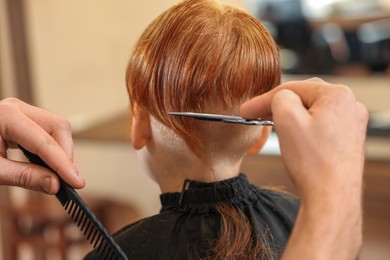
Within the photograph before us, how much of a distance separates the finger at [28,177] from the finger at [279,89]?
0.24m

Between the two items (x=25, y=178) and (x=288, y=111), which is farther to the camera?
(x=25, y=178)

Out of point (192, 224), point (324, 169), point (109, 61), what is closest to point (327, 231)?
point (324, 169)

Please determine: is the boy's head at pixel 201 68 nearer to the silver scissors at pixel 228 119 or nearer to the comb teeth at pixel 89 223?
the silver scissors at pixel 228 119

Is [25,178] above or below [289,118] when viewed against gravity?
below

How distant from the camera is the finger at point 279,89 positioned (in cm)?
53

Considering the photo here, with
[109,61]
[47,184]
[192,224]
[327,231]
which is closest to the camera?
[327,231]

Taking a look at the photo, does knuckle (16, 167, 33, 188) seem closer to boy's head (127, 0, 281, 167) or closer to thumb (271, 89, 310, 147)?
boy's head (127, 0, 281, 167)

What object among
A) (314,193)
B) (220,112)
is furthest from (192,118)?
(314,193)

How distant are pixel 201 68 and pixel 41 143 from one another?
23 centimetres

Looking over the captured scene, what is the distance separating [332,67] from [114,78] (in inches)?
47.8

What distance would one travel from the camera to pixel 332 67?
9.48 ft

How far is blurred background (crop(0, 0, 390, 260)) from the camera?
2469 millimetres

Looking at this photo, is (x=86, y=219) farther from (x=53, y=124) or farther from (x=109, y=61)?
(x=109, y=61)

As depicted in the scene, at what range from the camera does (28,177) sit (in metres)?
0.63
